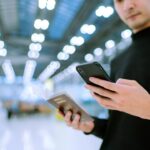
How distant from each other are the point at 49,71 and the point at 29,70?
1539 mm

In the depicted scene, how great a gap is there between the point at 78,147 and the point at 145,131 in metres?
4.50

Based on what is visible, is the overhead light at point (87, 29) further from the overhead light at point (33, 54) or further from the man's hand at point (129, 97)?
the man's hand at point (129, 97)

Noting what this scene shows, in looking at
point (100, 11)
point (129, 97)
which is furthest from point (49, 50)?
point (129, 97)

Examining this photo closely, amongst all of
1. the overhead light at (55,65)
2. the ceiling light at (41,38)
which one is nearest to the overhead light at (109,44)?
the ceiling light at (41,38)

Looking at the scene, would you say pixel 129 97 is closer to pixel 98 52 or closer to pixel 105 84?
pixel 105 84

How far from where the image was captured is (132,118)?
62.6 inches

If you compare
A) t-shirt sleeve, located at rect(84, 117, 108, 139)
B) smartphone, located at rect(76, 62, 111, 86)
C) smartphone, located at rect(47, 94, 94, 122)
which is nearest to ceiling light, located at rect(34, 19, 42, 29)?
smartphone, located at rect(47, 94, 94, 122)

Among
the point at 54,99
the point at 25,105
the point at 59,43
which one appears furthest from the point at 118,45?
the point at 54,99

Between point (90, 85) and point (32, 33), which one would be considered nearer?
point (90, 85)

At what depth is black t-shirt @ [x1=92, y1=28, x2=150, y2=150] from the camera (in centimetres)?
156

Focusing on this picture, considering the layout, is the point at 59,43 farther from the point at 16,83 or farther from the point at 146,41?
the point at 146,41

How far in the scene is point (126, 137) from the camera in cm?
161

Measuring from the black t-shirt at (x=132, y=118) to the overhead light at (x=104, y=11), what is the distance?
8.22m

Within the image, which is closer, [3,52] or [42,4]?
[42,4]
